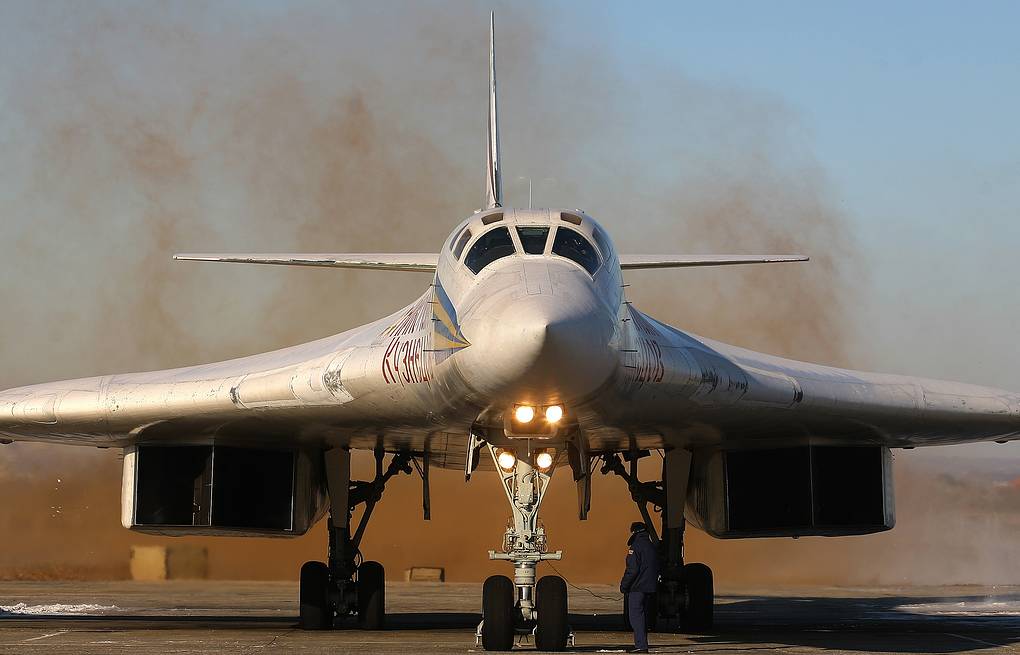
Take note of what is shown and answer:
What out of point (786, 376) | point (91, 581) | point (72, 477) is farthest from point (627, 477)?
point (91, 581)

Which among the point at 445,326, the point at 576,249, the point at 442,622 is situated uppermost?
the point at 576,249

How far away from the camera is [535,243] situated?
10.2 meters

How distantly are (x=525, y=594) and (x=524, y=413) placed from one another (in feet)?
4.57

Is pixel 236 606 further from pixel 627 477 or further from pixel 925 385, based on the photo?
pixel 925 385

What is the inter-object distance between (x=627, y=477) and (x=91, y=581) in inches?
642

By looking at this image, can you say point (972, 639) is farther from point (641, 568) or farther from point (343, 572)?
point (343, 572)

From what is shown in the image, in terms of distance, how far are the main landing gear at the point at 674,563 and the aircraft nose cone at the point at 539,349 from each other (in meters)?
5.02

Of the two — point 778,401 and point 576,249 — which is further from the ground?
point 576,249

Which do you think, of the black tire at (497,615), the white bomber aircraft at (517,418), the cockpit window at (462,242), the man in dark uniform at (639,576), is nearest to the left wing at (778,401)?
the white bomber aircraft at (517,418)

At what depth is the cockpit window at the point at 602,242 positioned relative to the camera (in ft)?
34.2

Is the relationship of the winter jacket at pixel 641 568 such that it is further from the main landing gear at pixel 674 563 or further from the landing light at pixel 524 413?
the main landing gear at pixel 674 563

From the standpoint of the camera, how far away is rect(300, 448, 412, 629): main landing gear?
13984 mm

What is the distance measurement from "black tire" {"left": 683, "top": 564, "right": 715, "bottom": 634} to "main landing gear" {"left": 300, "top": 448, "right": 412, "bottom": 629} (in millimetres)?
3054

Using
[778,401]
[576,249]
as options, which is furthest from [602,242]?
[778,401]
